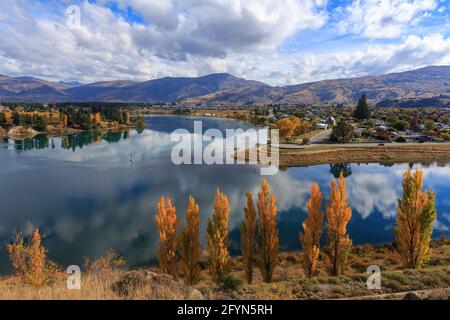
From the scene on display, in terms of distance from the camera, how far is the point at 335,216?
18.2 m

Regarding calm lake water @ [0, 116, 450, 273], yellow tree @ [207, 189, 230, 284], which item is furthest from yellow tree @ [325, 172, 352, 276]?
calm lake water @ [0, 116, 450, 273]

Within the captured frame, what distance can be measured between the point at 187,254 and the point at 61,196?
2525cm

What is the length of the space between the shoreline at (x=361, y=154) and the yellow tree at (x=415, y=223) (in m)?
36.6

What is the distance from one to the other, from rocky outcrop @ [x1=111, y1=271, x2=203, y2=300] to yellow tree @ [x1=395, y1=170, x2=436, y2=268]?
633 inches

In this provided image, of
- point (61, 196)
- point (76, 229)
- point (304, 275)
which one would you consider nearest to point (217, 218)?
point (304, 275)

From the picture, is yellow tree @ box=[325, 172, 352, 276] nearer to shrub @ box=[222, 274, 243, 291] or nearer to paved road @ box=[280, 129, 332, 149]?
shrub @ box=[222, 274, 243, 291]

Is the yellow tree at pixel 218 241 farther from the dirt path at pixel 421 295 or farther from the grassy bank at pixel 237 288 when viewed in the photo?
the dirt path at pixel 421 295

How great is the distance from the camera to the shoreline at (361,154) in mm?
57719

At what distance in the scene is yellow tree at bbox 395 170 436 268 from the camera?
61.3ft

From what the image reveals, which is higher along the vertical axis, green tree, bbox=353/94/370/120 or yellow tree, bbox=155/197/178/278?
green tree, bbox=353/94/370/120

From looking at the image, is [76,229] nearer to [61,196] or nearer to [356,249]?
[61,196]

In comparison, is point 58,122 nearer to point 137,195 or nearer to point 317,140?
point 137,195

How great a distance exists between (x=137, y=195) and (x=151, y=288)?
28.7 m

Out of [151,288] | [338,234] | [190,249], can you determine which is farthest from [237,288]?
[338,234]
